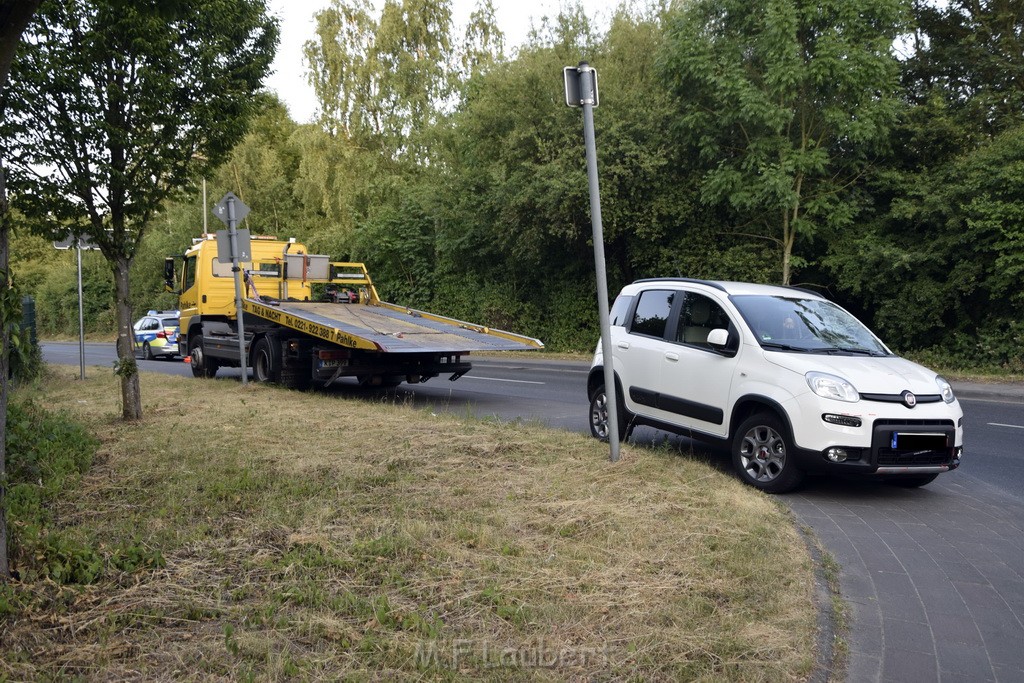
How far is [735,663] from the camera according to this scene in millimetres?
3812

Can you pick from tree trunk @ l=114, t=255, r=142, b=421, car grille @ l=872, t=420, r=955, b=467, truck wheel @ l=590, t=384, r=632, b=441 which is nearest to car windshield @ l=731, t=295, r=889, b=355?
car grille @ l=872, t=420, r=955, b=467

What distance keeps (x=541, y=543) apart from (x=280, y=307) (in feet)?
33.7

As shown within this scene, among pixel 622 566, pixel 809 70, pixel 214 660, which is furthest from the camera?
pixel 809 70

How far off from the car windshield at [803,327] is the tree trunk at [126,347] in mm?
6949

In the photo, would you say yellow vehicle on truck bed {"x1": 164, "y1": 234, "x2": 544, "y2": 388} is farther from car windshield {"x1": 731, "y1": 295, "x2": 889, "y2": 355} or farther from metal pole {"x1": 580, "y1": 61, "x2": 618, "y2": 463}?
car windshield {"x1": 731, "y1": 295, "x2": 889, "y2": 355}

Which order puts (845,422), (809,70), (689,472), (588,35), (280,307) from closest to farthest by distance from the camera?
1. (845,422)
2. (689,472)
3. (280,307)
4. (809,70)
5. (588,35)

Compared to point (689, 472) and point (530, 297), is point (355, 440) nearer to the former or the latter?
point (689, 472)

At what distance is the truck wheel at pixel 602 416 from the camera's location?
9.27 metres

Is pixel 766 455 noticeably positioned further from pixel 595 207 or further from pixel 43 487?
pixel 43 487

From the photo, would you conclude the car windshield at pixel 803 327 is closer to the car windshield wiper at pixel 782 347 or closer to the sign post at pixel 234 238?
the car windshield wiper at pixel 782 347

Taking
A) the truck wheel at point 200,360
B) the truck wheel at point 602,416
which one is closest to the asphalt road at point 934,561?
the truck wheel at point 602,416

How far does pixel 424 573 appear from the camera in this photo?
4.79 m

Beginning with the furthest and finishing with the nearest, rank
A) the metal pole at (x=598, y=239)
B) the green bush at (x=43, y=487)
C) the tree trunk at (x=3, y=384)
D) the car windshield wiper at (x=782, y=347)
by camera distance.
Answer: the car windshield wiper at (x=782, y=347) < the metal pole at (x=598, y=239) < the green bush at (x=43, y=487) < the tree trunk at (x=3, y=384)

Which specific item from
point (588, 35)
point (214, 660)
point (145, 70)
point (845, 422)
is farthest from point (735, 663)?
point (588, 35)
